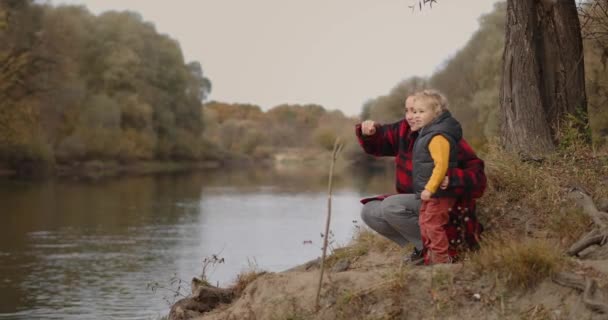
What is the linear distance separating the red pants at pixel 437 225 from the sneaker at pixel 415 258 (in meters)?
0.32

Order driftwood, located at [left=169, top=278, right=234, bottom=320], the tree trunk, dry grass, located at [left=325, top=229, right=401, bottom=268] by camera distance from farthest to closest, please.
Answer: the tree trunk
dry grass, located at [left=325, top=229, right=401, bottom=268]
driftwood, located at [left=169, top=278, right=234, bottom=320]

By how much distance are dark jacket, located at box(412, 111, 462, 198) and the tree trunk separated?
3113 millimetres

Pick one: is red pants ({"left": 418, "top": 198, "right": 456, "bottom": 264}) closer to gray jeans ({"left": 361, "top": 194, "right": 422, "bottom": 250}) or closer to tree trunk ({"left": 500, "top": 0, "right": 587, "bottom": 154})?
gray jeans ({"left": 361, "top": 194, "right": 422, "bottom": 250})

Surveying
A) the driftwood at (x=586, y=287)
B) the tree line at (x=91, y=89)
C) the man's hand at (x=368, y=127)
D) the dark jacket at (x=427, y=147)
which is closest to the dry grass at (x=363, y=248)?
the man's hand at (x=368, y=127)

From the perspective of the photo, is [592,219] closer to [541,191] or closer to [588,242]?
[588,242]

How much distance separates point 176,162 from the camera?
262 feet

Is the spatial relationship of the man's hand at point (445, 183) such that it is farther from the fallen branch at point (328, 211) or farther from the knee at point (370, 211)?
the fallen branch at point (328, 211)

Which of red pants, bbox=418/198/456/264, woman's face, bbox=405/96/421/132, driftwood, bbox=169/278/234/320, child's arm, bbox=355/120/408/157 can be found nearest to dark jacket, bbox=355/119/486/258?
child's arm, bbox=355/120/408/157

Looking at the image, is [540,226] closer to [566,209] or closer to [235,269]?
[566,209]

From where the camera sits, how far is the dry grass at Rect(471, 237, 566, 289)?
19.3 feet

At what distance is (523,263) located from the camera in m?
5.90

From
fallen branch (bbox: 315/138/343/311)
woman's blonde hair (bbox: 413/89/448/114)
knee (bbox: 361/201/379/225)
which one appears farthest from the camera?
knee (bbox: 361/201/379/225)

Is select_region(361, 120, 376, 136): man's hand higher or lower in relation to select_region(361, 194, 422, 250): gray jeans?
higher

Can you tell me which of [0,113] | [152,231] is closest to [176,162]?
[0,113]
